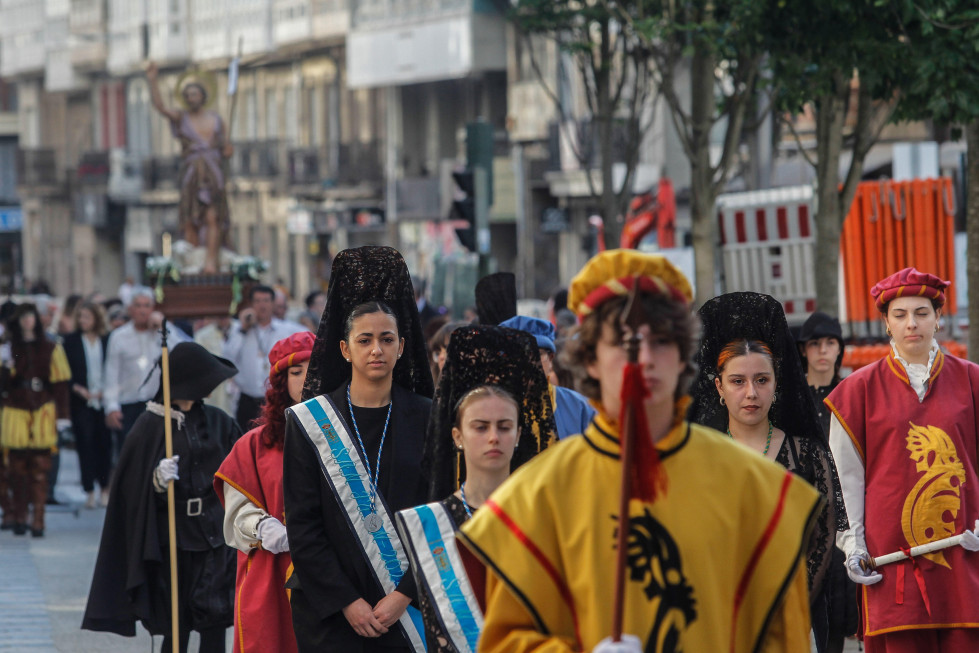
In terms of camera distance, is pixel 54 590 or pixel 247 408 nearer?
pixel 54 590

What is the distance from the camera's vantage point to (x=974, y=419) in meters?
6.78

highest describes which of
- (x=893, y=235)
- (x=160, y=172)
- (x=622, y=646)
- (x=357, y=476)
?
(x=160, y=172)

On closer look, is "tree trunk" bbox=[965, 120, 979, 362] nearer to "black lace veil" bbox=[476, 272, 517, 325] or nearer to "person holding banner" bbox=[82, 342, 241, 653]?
"black lace veil" bbox=[476, 272, 517, 325]

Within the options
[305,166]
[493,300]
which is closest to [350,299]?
[493,300]

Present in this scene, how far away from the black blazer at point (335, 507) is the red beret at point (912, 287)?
1.92 metres

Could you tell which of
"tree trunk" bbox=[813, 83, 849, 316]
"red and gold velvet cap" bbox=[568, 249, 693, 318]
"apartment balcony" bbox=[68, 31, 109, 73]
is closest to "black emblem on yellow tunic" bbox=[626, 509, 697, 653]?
"red and gold velvet cap" bbox=[568, 249, 693, 318]

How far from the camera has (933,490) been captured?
6.73 metres

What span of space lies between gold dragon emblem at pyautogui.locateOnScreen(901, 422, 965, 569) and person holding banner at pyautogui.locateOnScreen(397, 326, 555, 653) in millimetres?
2052

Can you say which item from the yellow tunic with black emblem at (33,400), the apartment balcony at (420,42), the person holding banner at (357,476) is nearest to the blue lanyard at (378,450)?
the person holding banner at (357,476)

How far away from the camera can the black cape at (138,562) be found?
8.49 m

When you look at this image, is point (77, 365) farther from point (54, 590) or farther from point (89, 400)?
point (54, 590)

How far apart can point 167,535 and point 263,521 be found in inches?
80.2

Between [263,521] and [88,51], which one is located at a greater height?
[88,51]

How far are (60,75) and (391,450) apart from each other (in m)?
64.3
